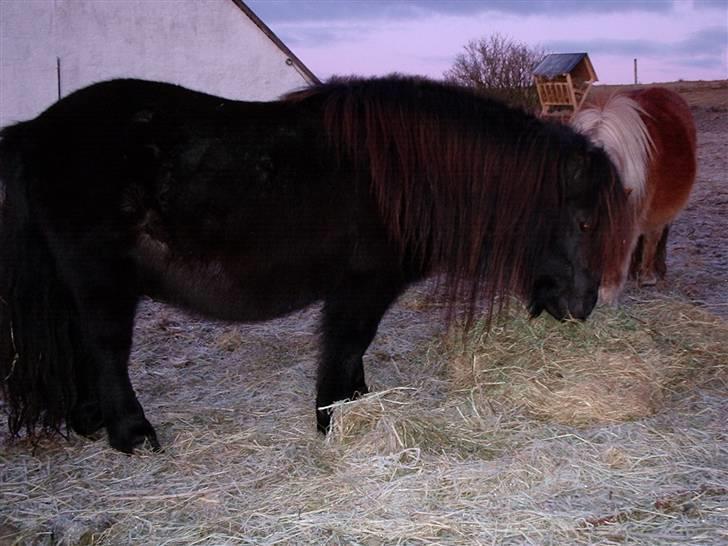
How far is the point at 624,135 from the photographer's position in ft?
18.0

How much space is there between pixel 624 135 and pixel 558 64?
10975 millimetres

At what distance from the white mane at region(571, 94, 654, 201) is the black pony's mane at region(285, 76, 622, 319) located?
192cm

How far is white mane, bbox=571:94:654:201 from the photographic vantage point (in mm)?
5387

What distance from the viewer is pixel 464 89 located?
372 cm

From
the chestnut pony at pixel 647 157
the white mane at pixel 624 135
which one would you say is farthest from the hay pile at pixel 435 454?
the white mane at pixel 624 135

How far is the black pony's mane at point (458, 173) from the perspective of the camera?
3.45 metres

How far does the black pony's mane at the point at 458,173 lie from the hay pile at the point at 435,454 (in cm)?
80

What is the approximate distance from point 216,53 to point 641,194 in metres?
9.88

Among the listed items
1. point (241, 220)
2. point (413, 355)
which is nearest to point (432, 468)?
point (241, 220)

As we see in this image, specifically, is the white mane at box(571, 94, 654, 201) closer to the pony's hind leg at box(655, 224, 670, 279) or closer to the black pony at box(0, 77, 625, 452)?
the pony's hind leg at box(655, 224, 670, 279)

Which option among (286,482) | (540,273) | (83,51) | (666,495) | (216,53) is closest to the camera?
(666,495)

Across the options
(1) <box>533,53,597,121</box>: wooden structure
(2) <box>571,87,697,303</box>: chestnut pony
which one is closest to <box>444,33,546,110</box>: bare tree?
(1) <box>533,53,597,121</box>: wooden structure

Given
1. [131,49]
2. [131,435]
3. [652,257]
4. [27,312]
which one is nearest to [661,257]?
[652,257]

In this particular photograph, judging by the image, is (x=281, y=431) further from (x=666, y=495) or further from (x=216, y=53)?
(x=216, y=53)
